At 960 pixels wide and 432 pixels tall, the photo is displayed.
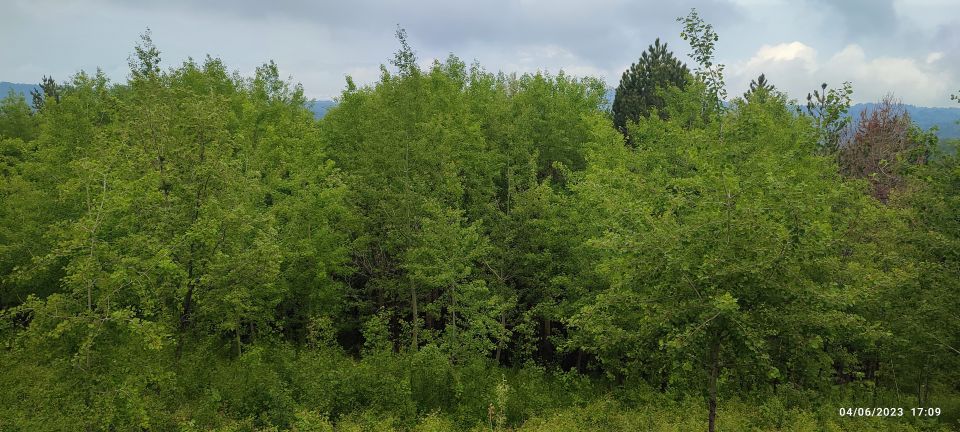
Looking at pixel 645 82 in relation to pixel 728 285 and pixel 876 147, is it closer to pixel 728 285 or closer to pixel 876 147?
pixel 876 147

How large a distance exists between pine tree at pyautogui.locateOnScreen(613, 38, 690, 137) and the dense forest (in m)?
12.3

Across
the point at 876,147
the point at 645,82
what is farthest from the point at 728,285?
the point at 876,147

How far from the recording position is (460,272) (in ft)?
64.9

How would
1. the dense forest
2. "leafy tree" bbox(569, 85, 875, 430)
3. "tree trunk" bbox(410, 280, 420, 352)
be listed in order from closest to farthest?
"leafy tree" bbox(569, 85, 875, 430) < the dense forest < "tree trunk" bbox(410, 280, 420, 352)

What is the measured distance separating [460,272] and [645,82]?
27.1 m

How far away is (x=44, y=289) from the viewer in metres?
19.1

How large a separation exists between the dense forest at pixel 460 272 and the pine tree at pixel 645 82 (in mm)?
12250

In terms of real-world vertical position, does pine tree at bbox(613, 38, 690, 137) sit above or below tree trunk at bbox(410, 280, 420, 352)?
above

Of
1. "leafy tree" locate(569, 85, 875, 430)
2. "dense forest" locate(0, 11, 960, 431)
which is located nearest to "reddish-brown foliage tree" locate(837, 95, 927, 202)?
"dense forest" locate(0, 11, 960, 431)

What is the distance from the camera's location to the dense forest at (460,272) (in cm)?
1069

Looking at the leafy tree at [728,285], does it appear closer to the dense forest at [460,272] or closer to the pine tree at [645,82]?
the dense forest at [460,272]

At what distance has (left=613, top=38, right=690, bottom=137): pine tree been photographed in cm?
3841

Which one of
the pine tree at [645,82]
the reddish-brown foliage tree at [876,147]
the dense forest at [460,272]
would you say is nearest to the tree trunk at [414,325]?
the dense forest at [460,272]

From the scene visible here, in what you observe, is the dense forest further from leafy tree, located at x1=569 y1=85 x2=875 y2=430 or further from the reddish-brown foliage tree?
the reddish-brown foliage tree
